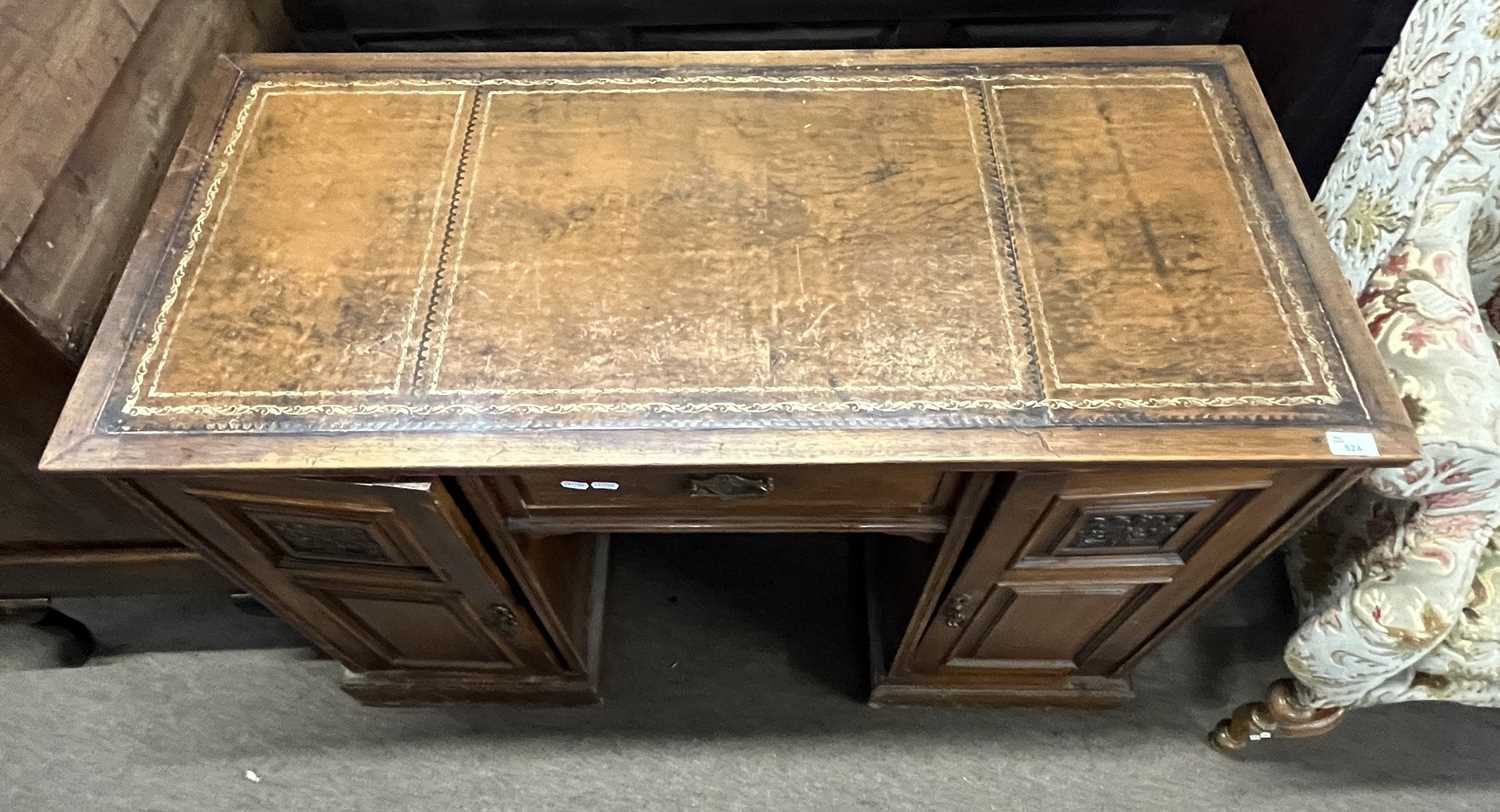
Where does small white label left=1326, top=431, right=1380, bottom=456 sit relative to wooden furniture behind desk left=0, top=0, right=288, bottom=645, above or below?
above

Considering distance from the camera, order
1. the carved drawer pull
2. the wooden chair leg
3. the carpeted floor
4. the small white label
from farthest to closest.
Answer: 1. the carpeted floor
2. the wooden chair leg
3. the carved drawer pull
4. the small white label

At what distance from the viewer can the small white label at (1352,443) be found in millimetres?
789

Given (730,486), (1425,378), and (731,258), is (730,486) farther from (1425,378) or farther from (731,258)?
(1425,378)

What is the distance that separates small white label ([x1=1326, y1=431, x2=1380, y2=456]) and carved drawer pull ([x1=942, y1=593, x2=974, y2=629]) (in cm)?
41

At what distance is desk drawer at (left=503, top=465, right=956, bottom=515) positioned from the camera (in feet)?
2.80

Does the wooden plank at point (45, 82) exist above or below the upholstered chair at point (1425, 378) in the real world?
below

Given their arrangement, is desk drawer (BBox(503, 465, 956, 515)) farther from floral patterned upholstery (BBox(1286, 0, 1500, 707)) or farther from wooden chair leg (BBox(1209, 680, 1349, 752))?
wooden chair leg (BBox(1209, 680, 1349, 752))

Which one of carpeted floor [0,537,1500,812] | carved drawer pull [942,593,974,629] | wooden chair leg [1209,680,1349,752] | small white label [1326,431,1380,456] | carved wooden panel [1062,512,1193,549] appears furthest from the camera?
carpeted floor [0,537,1500,812]

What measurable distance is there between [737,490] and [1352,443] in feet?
1.76

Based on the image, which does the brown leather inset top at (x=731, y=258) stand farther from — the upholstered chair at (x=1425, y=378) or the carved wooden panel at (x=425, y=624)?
the carved wooden panel at (x=425, y=624)

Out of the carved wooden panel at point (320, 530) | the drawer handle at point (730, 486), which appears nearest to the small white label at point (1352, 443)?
the drawer handle at point (730, 486)

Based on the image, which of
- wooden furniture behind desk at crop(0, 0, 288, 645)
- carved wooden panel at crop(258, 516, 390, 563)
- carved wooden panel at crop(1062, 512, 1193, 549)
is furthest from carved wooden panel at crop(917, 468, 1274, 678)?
wooden furniture behind desk at crop(0, 0, 288, 645)

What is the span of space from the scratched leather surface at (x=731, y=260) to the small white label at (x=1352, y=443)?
0.02 m

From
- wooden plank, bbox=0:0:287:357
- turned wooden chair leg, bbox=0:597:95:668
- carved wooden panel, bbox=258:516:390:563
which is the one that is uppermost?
wooden plank, bbox=0:0:287:357
